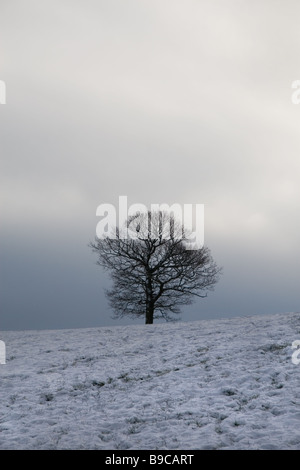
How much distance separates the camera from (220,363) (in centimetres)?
1452

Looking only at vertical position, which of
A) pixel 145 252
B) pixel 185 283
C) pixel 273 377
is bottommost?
pixel 273 377

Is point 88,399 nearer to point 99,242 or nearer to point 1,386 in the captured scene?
point 1,386

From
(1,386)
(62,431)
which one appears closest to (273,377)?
(62,431)

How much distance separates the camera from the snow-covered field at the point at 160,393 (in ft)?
31.6

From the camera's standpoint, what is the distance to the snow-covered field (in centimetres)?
963

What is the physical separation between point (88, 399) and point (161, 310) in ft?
75.5

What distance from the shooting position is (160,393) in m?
12.4

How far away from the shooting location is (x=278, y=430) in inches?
368
